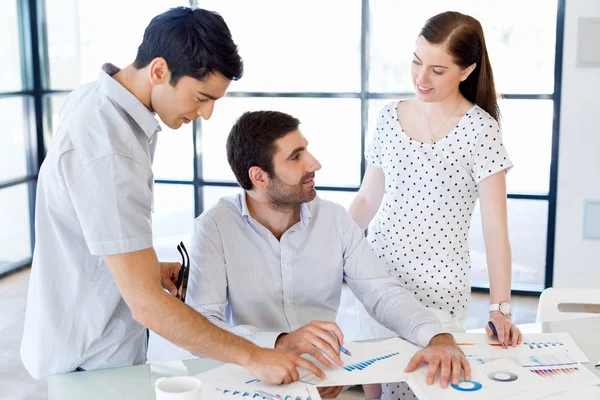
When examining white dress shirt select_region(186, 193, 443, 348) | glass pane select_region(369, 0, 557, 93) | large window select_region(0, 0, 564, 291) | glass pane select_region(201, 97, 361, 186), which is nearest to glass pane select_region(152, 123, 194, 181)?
large window select_region(0, 0, 564, 291)

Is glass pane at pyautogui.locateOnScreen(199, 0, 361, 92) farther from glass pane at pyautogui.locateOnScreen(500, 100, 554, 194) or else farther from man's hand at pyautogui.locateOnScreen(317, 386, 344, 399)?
man's hand at pyautogui.locateOnScreen(317, 386, 344, 399)

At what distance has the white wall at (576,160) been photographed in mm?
4180

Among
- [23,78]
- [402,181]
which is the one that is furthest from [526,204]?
[23,78]

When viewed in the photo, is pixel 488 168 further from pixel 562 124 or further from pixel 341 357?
pixel 562 124

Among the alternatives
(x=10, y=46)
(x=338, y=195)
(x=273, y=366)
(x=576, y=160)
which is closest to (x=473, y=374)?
(x=273, y=366)

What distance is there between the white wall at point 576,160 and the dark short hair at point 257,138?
8.59 feet

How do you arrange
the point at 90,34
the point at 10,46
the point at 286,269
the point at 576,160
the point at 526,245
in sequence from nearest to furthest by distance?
1. the point at 286,269
2. the point at 576,160
3. the point at 526,245
4. the point at 10,46
5. the point at 90,34

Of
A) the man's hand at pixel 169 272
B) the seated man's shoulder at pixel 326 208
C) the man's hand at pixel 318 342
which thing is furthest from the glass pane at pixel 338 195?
the man's hand at pixel 318 342

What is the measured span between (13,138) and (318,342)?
403 centimetres

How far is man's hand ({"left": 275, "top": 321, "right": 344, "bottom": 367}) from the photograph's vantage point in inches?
65.6

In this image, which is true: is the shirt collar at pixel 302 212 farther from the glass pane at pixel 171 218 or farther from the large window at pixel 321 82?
the glass pane at pixel 171 218

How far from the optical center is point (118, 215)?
1378mm

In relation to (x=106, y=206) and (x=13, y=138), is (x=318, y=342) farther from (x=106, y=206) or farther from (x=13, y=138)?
(x=13, y=138)

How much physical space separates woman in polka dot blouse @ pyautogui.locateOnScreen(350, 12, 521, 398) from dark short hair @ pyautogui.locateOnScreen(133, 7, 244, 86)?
0.77 m
